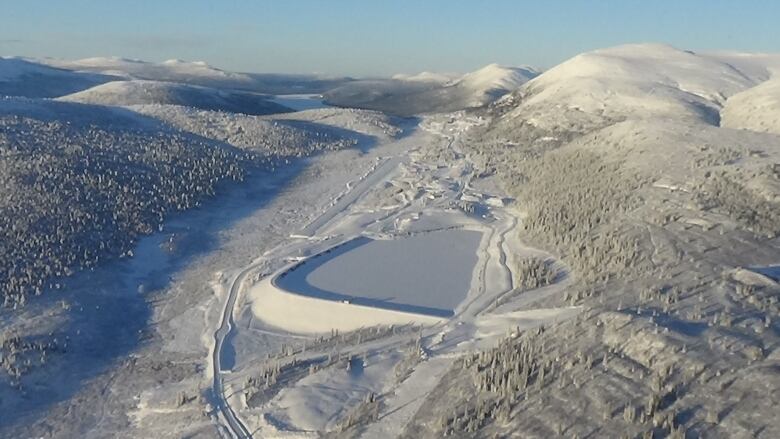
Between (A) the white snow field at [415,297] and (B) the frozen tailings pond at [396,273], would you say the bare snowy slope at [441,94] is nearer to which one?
(A) the white snow field at [415,297]

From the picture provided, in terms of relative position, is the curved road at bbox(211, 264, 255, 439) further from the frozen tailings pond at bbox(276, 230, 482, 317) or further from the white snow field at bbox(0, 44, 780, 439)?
the frozen tailings pond at bbox(276, 230, 482, 317)

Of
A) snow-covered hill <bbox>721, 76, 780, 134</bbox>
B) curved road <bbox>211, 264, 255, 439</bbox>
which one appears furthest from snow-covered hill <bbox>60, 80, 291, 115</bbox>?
curved road <bbox>211, 264, 255, 439</bbox>

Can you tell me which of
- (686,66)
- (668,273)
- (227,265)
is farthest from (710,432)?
(686,66)

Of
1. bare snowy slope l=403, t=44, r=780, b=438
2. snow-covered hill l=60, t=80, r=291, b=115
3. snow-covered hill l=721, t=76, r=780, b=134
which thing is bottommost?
bare snowy slope l=403, t=44, r=780, b=438

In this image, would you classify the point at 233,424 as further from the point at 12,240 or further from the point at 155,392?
the point at 12,240

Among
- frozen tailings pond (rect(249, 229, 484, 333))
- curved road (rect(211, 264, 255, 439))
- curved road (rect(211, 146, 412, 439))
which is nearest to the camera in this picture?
curved road (rect(211, 264, 255, 439))

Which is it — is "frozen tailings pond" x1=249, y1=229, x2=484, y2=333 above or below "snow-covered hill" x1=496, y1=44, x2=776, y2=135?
below

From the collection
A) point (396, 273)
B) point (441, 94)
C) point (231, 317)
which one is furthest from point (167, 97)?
point (231, 317)
